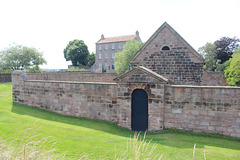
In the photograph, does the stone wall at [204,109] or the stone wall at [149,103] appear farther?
the stone wall at [149,103]

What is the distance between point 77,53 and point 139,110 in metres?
61.2

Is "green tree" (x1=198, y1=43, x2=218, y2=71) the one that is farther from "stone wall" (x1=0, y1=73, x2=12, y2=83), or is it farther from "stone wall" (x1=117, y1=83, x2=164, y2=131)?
"stone wall" (x1=0, y1=73, x2=12, y2=83)

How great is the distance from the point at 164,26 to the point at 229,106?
9.14 meters

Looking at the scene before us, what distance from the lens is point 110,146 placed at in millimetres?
6602

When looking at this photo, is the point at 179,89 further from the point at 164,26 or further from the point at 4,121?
the point at 4,121

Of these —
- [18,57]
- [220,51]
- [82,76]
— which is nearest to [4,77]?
[82,76]

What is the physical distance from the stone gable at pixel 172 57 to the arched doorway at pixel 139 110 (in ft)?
20.2

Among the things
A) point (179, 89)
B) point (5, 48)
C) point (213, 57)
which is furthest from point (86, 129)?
point (5, 48)

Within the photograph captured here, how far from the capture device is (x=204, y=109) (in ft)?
28.2

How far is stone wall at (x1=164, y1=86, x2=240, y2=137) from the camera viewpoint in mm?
8141

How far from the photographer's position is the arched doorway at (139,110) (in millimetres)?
9656

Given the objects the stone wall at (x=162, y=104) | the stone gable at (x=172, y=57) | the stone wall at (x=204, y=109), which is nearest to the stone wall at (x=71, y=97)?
the stone wall at (x=162, y=104)

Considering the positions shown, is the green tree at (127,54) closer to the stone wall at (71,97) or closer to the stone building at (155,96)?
the stone building at (155,96)

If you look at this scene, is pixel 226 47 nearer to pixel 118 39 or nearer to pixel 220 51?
pixel 220 51
